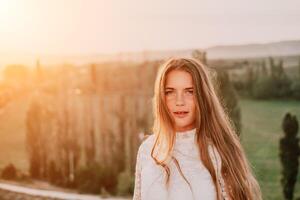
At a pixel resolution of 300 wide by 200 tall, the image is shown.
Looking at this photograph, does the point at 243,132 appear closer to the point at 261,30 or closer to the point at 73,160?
the point at 261,30

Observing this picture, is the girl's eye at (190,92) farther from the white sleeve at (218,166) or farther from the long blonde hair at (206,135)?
the white sleeve at (218,166)

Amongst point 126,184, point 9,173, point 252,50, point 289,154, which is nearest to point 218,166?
point 289,154

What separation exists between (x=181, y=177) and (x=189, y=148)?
0.12m

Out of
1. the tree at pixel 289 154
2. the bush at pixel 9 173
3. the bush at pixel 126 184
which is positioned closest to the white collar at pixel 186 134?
the tree at pixel 289 154

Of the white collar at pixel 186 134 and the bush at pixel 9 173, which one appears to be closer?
the white collar at pixel 186 134

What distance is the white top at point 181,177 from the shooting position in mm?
2342

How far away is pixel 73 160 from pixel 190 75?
9.36 feet

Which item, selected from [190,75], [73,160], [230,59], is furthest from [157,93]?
[73,160]

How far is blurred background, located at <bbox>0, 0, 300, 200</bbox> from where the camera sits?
4664 mm

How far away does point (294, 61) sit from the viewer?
184 inches

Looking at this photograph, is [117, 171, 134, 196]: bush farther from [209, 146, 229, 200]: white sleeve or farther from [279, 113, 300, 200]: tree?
[209, 146, 229, 200]: white sleeve

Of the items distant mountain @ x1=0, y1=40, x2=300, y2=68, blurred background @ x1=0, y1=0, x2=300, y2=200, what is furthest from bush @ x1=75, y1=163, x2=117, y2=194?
distant mountain @ x1=0, y1=40, x2=300, y2=68

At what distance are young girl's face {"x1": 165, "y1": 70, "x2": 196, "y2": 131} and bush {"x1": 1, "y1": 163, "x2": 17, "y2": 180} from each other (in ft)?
9.99

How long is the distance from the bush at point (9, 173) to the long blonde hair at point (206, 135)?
297 centimetres
